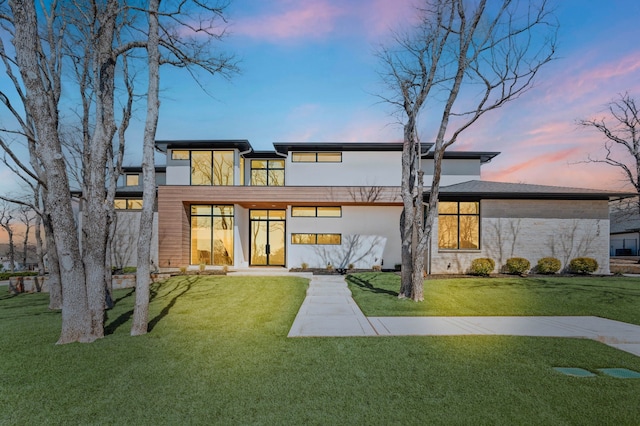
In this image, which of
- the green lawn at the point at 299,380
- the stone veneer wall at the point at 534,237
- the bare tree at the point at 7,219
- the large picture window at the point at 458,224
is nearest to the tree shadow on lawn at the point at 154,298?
the green lawn at the point at 299,380

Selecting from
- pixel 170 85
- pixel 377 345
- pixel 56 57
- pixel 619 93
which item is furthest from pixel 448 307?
pixel 619 93

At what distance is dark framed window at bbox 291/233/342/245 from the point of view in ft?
60.9

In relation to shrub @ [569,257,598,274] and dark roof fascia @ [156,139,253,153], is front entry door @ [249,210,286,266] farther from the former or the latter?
shrub @ [569,257,598,274]

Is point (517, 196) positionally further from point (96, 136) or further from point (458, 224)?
point (96, 136)

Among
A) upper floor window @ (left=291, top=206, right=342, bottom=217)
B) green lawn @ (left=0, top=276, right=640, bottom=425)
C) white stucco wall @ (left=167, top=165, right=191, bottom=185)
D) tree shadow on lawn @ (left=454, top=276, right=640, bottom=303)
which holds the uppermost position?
white stucco wall @ (left=167, top=165, right=191, bottom=185)

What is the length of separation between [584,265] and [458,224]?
6.08 m

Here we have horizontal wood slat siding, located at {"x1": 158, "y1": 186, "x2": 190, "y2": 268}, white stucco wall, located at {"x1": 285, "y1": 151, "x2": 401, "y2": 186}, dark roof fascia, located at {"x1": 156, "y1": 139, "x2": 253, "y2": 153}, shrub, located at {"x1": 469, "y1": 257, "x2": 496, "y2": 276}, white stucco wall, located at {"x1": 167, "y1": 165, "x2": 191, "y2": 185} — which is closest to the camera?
shrub, located at {"x1": 469, "y1": 257, "x2": 496, "y2": 276}

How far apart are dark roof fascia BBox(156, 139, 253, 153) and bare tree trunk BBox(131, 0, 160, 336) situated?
11.9 m

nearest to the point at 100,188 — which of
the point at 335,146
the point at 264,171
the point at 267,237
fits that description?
the point at 267,237

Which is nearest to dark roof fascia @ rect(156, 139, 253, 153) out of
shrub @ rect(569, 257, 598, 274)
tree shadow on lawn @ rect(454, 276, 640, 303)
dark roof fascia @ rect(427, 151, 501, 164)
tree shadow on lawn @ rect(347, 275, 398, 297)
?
tree shadow on lawn @ rect(347, 275, 398, 297)

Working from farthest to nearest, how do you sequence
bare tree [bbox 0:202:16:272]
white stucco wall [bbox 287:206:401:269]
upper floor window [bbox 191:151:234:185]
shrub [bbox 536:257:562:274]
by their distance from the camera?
bare tree [bbox 0:202:16:272] < upper floor window [bbox 191:151:234:185] < white stucco wall [bbox 287:206:401:269] < shrub [bbox 536:257:562:274]

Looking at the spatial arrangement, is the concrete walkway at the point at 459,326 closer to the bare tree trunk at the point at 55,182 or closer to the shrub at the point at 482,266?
the bare tree trunk at the point at 55,182

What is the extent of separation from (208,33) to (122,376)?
7.45 meters

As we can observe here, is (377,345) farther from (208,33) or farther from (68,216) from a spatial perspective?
(208,33)
